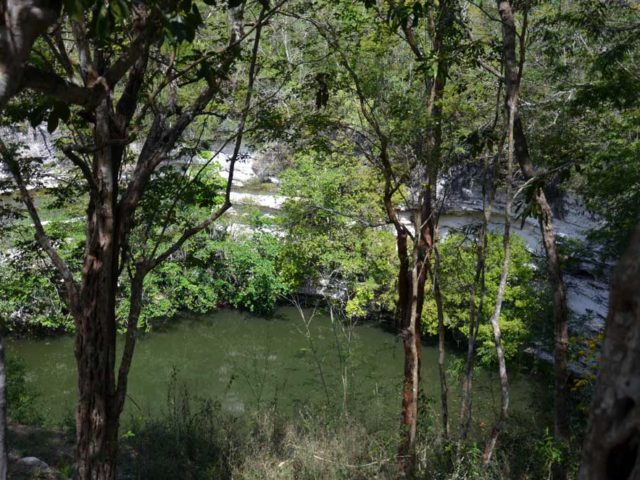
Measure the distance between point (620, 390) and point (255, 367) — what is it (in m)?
9.60

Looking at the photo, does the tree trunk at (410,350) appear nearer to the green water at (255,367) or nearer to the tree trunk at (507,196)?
the tree trunk at (507,196)

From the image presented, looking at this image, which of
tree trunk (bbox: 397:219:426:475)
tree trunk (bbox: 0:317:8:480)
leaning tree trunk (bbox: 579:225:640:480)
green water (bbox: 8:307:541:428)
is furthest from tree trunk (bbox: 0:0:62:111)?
green water (bbox: 8:307:541:428)

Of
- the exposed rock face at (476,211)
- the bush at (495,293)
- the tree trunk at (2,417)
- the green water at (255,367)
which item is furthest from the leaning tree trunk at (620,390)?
the bush at (495,293)

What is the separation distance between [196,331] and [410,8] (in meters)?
13.0

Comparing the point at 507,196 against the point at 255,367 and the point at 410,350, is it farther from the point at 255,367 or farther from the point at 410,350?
the point at 255,367

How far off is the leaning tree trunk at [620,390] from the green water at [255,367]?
7.92 metres

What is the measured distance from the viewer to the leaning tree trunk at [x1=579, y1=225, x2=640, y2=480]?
122 cm

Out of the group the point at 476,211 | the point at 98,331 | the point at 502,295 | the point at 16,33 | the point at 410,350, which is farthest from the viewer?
the point at 476,211

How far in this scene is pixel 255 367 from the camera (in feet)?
34.5

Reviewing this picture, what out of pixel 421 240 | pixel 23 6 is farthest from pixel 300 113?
pixel 23 6

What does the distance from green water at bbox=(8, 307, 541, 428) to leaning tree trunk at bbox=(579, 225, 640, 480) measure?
7920mm

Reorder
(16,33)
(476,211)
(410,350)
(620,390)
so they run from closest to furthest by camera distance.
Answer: (620,390) → (16,33) → (410,350) → (476,211)

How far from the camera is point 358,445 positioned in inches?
239

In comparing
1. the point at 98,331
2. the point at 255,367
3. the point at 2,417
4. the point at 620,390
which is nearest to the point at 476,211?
the point at 255,367
